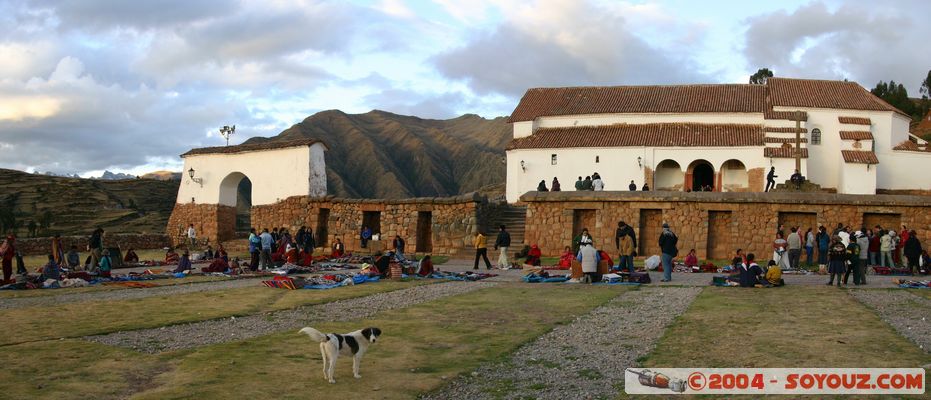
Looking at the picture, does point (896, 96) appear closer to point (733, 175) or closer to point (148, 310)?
point (733, 175)

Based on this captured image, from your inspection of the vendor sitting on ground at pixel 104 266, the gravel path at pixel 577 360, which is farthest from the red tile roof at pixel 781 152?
the vendor sitting on ground at pixel 104 266

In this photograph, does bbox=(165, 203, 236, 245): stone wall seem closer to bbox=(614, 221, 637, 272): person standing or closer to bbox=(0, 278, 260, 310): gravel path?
bbox=(0, 278, 260, 310): gravel path

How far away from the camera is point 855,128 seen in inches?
1538

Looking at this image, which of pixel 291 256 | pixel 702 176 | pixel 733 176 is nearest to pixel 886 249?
pixel 291 256

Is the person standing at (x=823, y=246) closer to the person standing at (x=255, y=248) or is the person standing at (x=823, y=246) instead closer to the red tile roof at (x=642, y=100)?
the person standing at (x=255, y=248)

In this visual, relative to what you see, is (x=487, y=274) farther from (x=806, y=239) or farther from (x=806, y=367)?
(x=806, y=367)

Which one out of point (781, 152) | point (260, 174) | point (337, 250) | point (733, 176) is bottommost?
point (337, 250)

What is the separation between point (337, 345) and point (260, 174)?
2342 centimetres

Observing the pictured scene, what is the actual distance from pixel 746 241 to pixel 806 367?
15.5 metres

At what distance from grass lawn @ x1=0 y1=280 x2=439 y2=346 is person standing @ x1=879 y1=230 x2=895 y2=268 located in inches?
487

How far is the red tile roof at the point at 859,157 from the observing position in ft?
123

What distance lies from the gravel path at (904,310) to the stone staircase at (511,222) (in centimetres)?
1214

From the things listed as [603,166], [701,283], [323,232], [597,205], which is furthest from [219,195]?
[701,283]

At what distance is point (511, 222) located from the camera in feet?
88.6
